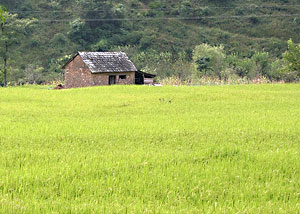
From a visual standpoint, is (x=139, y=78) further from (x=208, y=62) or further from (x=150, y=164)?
(x=150, y=164)

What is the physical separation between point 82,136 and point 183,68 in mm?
56992

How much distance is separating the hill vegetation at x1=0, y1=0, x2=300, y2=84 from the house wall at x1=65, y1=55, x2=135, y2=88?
1660cm

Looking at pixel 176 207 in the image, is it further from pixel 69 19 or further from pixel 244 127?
pixel 69 19

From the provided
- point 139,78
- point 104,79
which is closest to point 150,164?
point 104,79

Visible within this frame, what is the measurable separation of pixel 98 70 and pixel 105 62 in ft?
7.14

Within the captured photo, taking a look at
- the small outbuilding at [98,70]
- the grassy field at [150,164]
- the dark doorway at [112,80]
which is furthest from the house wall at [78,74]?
the grassy field at [150,164]

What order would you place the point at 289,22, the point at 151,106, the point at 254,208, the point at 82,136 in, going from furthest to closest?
1. the point at 289,22
2. the point at 151,106
3. the point at 82,136
4. the point at 254,208

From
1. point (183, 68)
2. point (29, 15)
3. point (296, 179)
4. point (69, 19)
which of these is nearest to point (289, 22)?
point (183, 68)

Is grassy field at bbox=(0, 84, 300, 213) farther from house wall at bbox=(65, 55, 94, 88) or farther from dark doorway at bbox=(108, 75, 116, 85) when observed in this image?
dark doorway at bbox=(108, 75, 116, 85)

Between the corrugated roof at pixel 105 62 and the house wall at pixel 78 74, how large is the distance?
0.91m

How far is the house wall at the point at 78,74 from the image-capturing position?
47031 millimetres

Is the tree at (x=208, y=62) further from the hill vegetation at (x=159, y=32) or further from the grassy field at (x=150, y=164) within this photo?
the grassy field at (x=150, y=164)

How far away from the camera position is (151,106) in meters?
23.8

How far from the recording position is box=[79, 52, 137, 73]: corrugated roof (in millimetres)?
46344
